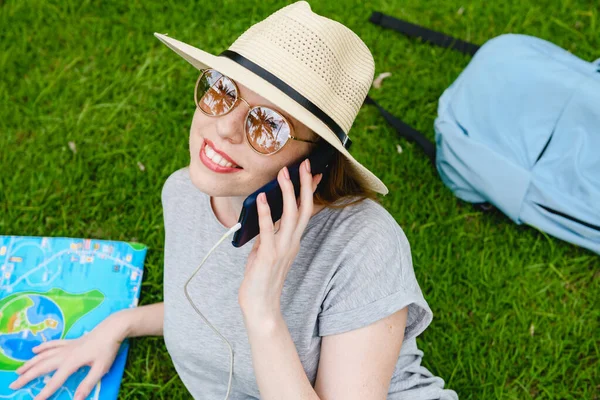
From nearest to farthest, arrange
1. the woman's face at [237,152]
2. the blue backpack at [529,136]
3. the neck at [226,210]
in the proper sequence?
the woman's face at [237,152] < the neck at [226,210] < the blue backpack at [529,136]

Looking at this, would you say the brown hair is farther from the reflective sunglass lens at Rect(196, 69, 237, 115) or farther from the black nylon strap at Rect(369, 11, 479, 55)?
the black nylon strap at Rect(369, 11, 479, 55)

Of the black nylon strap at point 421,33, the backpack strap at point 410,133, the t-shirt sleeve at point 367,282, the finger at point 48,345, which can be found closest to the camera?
the t-shirt sleeve at point 367,282

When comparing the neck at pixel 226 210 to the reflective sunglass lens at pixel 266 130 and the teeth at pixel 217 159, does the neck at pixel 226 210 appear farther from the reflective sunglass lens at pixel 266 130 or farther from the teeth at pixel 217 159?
the reflective sunglass lens at pixel 266 130

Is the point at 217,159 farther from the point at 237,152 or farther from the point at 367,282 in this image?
the point at 367,282

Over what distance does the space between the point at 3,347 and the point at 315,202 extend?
6.50ft

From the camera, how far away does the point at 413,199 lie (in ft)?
11.2

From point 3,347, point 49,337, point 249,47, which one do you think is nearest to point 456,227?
point 249,47

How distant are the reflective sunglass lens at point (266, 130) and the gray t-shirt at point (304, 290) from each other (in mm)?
420

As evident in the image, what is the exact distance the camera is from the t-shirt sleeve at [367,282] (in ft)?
5.93

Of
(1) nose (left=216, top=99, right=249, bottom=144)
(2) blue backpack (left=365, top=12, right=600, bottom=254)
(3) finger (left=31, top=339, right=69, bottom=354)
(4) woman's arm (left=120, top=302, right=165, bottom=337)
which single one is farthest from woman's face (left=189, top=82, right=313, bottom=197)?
(2) blue backpack (left=365, top=12, right=600, bottom=254)

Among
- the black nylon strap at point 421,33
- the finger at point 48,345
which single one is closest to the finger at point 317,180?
the finger at point 48,345

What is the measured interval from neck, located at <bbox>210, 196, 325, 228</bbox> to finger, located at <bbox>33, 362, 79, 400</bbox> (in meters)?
1.15

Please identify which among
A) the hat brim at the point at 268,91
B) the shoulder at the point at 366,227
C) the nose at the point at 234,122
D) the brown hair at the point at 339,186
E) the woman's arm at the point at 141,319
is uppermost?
the hat brim at the point at 268,91

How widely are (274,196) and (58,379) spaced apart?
5.40 ft
